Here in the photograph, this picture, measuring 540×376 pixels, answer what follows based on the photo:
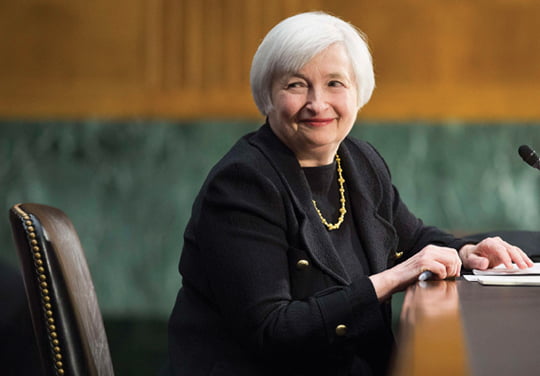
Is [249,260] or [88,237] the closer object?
[249,260]

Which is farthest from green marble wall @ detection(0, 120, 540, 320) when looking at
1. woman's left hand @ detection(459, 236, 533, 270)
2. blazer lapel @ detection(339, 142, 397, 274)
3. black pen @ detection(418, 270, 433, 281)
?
black pen @ detection(418, 270, 433, 281)

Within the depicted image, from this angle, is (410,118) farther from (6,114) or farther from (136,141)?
(6,114)

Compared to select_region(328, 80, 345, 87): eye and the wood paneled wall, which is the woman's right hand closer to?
select_region(328, 80, 345, 87): eye

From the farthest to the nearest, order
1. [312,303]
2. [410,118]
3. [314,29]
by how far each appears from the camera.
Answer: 1. [410,118]
2. [314,29]
3. [312,303]

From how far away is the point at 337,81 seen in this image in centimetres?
194

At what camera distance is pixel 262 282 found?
1.67m

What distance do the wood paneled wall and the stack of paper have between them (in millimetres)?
2056

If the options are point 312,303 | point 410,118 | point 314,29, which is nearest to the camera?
point 312,303

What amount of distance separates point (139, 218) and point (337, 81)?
2229 millimetres

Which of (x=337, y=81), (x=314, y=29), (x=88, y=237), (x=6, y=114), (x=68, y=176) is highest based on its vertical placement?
(x=314, y=29)

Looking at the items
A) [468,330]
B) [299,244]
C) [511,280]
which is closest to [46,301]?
[299,244]

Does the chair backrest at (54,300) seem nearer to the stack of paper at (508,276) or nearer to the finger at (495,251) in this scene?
the stack of paper at (508,276)

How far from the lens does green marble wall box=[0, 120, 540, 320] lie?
3.85m

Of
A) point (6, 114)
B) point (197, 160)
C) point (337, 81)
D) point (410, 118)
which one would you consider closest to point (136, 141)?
point (197, 160)
